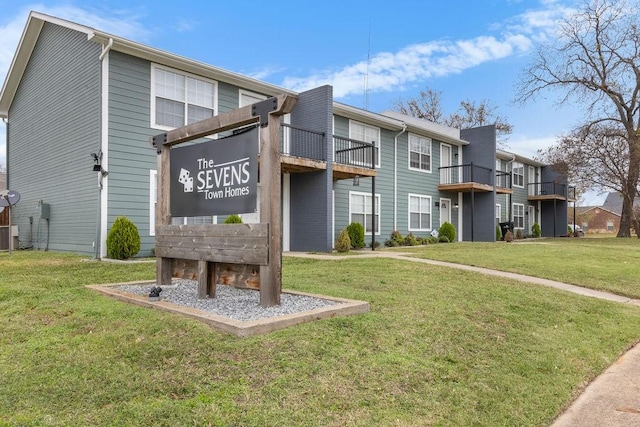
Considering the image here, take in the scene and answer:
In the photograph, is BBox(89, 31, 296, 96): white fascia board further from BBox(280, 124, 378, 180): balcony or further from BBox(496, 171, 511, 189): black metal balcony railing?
BBox(496, 171, 511, 189): black metal balcony railing

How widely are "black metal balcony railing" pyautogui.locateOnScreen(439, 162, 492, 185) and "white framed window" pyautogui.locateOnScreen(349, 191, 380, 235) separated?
17.9 ft

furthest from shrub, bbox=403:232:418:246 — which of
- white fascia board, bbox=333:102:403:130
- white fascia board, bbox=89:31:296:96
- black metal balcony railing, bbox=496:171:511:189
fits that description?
black metal balcony railing, bbox=496:171:511:189

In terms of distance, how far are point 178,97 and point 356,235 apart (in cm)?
708

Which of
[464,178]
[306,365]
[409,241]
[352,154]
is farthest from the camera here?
Result: [464,178]

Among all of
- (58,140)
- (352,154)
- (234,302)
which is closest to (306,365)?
(234,302)

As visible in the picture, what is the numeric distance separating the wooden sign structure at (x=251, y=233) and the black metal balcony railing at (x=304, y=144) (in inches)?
320

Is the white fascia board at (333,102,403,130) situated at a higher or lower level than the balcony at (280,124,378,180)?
higher

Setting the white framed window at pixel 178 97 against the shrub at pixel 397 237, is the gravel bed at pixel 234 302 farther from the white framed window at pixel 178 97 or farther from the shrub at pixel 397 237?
the shrub at pixel 397 237

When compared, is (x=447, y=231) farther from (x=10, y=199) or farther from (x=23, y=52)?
(x=23, y=52)

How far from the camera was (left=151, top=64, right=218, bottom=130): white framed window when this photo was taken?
37.8 feet

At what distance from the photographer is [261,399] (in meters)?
2.90

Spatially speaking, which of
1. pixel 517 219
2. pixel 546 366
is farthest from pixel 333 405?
pixel 517 219

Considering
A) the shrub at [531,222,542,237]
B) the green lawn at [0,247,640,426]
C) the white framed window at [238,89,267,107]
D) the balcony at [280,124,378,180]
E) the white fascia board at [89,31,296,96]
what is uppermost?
the white fascia board at [89,31,296,96]

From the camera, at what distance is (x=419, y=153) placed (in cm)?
1983
